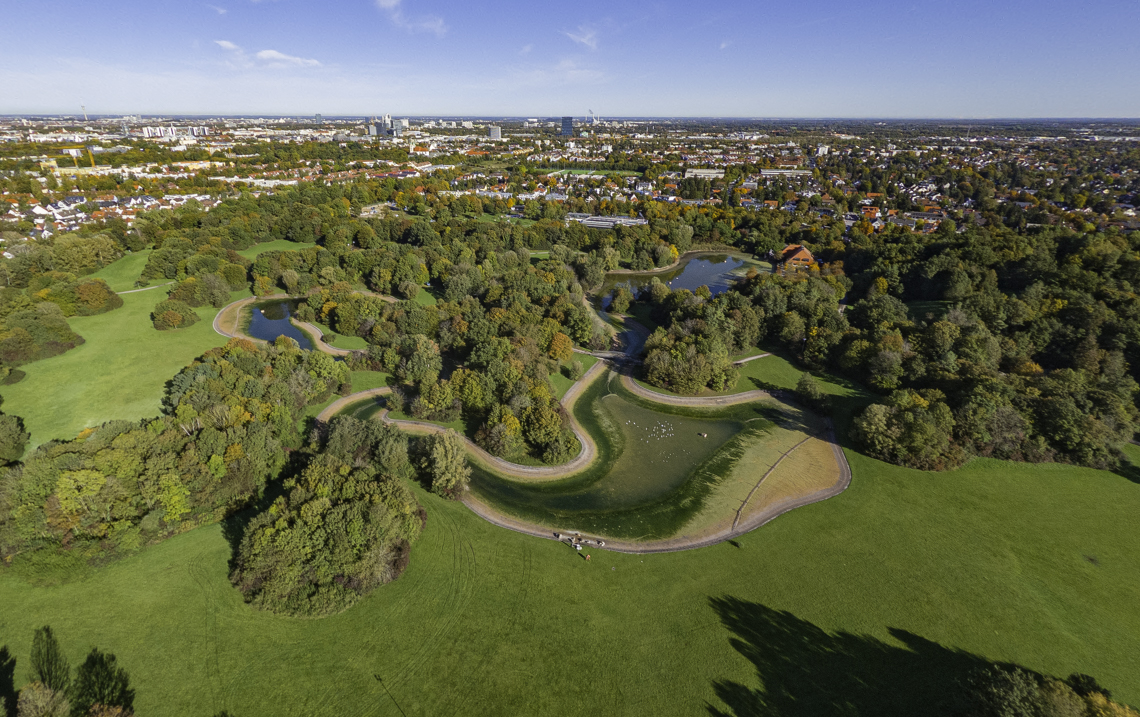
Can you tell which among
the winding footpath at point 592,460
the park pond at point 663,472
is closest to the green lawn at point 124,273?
the winding footpath at point 592,460

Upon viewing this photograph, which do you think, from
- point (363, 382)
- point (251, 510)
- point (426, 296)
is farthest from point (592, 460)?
point (426, 296)

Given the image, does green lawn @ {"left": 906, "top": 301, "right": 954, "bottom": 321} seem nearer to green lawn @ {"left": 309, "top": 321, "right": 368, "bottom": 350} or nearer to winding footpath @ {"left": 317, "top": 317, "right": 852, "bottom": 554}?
winding footpath @ {"left": 317, "top": 317, "right": 852, "bottom": 554}

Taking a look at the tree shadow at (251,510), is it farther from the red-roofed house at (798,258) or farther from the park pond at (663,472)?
the red-roofed house at (798,258)

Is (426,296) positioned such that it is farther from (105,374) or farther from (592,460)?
(592,460)

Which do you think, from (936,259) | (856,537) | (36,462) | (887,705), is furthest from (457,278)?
(936,259)

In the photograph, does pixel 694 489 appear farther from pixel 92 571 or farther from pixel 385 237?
pixel 385 237
